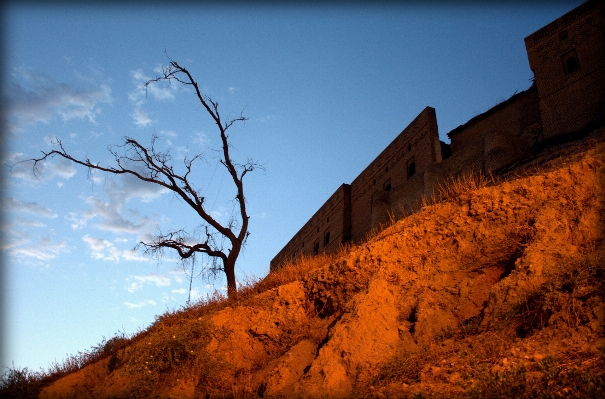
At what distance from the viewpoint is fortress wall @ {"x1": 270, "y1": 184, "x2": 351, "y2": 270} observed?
26.9 m

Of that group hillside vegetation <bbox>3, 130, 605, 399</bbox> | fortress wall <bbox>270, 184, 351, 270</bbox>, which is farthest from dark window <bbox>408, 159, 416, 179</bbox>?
hillside vegetation <bbox>3, 130, 605, 399</bbox>

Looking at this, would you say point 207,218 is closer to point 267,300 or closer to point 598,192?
point 267,300

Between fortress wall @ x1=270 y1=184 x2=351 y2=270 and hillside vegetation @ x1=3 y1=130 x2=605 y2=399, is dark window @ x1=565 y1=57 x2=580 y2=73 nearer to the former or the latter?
fortress wall @ x1=270 y1=184 x2=351 y2=270

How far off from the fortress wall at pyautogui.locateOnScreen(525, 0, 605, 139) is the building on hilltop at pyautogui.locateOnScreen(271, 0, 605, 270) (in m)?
0.03

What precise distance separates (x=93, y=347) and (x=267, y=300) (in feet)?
17.6

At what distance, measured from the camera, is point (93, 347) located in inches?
Result: 422

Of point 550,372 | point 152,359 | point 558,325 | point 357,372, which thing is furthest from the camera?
point 152,359

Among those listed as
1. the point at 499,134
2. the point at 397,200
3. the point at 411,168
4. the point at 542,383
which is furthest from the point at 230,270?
the point at 411,168

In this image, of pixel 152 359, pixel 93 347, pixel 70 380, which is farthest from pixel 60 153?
pixel 152 359

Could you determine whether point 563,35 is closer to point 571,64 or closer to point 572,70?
point 571,64

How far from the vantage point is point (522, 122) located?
19.8 m

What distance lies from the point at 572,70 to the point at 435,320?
17.1 m

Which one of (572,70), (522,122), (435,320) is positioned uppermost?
(572,70)

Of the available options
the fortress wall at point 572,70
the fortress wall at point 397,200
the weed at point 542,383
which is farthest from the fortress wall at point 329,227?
the weed at point 542,383
